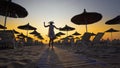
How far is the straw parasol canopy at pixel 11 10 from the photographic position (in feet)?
31.0

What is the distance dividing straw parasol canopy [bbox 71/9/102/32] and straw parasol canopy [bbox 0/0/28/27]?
270 cm

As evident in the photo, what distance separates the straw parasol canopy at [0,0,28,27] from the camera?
9.45 metres

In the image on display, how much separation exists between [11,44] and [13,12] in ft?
12.5

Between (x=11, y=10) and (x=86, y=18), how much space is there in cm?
385

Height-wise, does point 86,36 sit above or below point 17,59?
above

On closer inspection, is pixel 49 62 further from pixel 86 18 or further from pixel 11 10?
pixel 11 10

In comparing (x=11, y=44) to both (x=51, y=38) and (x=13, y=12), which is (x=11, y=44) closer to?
(x=51, y=38)

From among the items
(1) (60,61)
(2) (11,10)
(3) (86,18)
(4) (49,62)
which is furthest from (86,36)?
(4) (49,62)

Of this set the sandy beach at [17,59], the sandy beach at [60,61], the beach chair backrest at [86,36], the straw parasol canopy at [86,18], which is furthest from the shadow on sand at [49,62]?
the beach chair backrest at [86,36]

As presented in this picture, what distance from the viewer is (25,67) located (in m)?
4.21

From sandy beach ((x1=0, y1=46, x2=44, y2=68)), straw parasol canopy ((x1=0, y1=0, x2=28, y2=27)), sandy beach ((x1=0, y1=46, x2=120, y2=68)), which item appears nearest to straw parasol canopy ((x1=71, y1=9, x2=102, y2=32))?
sandy beach ((x1=0, y1=46, x2=120, y2=68))

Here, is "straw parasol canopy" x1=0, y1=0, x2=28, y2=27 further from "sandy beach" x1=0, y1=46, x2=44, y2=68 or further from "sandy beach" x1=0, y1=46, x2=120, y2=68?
"sandy beach" x1=0, y1=46, x2=120, y2=68

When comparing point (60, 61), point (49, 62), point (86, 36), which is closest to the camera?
point (49, 62)

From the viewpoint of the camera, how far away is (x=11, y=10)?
9883mm
